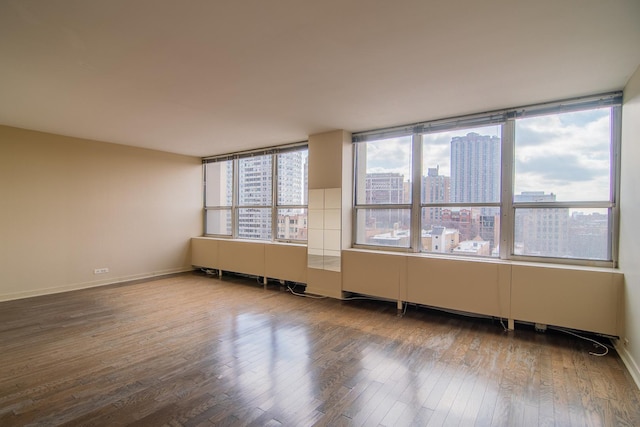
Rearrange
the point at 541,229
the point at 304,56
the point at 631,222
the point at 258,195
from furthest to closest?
the point at 258,195, the point at 541,229, the point at 631,222, the point at 304,56

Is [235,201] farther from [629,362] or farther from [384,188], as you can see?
[629,362]

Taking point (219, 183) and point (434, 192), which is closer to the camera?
point (434, 192)

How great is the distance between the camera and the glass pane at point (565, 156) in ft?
11.4

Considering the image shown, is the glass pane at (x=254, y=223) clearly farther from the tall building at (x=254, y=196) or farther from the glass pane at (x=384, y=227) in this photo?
the glass pane at (x=384, y=227)

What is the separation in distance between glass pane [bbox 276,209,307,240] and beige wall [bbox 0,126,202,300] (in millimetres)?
2647

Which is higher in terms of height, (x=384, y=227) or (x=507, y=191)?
(x=507, y=191)

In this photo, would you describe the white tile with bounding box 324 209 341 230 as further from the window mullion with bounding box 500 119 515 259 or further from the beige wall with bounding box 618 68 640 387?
the beige wall with bounding box 618 68 640 387

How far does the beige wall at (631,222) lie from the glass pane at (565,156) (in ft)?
0.85

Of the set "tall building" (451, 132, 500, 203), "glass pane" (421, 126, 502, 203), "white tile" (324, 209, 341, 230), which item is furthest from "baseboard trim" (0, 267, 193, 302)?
"tall building" (451, 132, 500, 203)

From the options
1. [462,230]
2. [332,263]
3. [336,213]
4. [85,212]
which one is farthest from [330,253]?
[85,212]

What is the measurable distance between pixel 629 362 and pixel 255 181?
619cm

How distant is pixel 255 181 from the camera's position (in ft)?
22.3

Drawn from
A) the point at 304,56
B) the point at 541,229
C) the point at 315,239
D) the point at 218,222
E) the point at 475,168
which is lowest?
the point at 315,239

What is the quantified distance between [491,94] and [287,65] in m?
2.34
